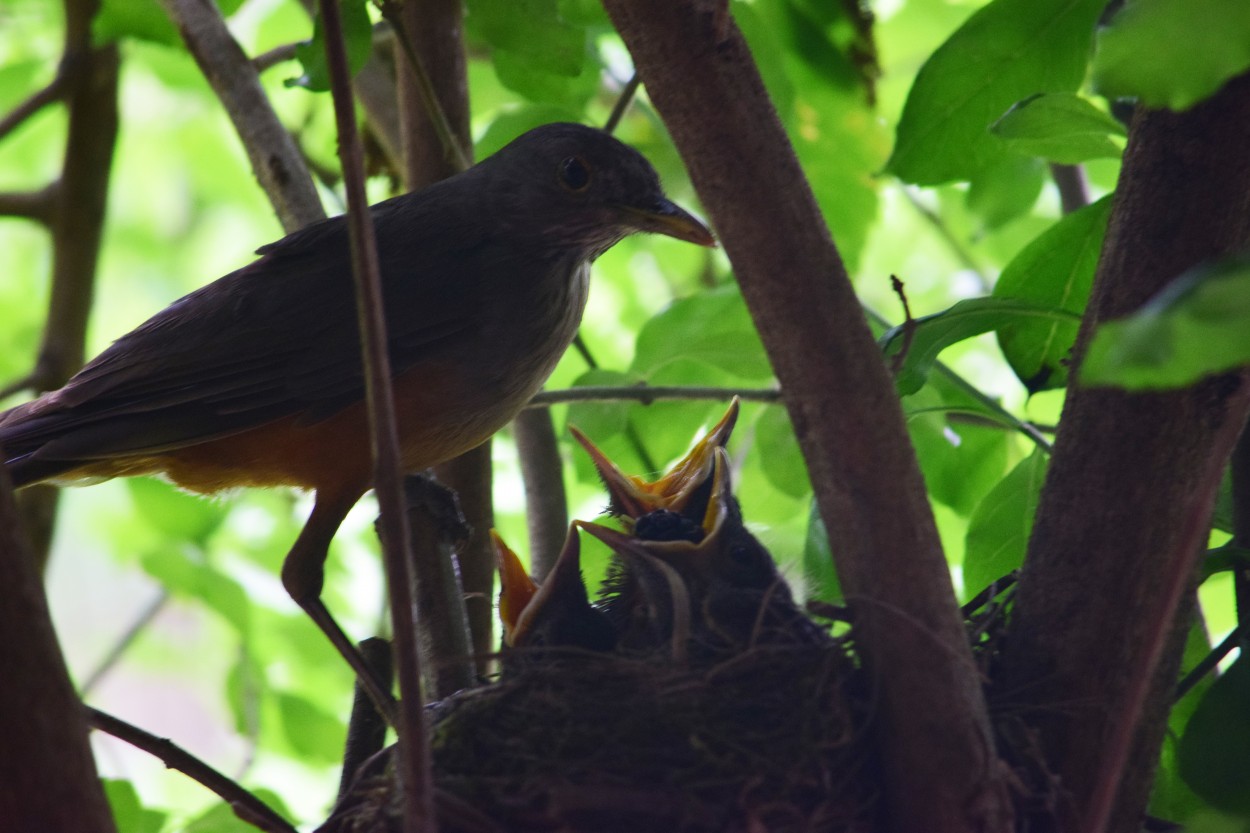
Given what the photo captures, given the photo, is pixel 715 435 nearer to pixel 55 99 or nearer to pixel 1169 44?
pixel 1169 44

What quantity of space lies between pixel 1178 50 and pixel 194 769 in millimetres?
1831

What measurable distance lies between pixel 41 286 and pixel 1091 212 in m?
5.56

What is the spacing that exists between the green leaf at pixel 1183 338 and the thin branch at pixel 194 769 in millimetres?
1578

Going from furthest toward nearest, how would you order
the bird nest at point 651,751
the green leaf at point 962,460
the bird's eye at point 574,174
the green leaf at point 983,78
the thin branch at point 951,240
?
the thin branch at point 951,240
the bird's eye at point 574,174
the green leaf at point 962,460
the green leaf at point 983,78
the bird nest at point 651,751

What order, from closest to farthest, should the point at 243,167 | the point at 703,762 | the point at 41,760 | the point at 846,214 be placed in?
the point at 41,760 < the point at 703,762 < the point at 846,214 < the point at 243,167

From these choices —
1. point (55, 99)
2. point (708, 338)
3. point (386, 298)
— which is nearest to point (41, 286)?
point (55, 99)

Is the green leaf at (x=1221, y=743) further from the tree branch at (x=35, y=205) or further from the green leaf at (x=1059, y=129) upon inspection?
the tree branch at (x=35, y=205)

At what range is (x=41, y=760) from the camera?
157 centimetres

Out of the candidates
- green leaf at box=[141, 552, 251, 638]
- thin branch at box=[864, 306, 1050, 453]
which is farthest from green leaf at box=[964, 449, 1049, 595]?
green leaf at box=[141, 552, 251, 638]

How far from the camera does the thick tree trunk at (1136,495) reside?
1.88 metres

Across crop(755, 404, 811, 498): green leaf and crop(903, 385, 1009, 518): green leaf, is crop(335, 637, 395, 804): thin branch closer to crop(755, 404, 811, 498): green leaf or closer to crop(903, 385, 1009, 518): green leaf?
crop(755, 404, 811, 498): green leaf

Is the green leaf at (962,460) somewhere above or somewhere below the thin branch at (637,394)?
below

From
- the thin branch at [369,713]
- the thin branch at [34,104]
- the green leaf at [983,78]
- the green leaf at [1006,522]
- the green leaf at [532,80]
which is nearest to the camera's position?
the green leaf at [983,78]

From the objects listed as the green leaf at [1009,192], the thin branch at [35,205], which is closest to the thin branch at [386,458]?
the green leaf at [1009,192]
